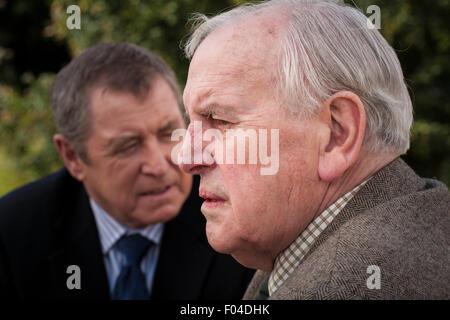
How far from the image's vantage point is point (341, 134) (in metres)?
1.48

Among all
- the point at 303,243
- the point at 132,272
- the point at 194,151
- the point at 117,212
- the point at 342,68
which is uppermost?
the point at 342,68

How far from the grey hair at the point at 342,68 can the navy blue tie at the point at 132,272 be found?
172 centimetres

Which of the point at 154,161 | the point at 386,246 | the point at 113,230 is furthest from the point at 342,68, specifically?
the point at 113,230

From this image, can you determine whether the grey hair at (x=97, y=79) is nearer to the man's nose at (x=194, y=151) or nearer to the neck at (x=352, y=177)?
the man's nose at (x=194, y=151)

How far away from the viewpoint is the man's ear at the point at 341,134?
1.46m

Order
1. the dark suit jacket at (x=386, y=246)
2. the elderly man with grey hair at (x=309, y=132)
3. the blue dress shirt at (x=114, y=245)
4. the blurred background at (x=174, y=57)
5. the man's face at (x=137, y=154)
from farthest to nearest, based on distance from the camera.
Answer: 1. the blurred background at (x=174, y=57)
2. the blue dress shirt at (x=114, y=245)
3. the man's face at (x=137, y=154)
4. the elderly man with grey hair at (x=309, y=132)
5. the dark suit jacket at (x=386, y=246)

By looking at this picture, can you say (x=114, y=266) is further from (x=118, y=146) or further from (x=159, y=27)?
(x=159, y=27)

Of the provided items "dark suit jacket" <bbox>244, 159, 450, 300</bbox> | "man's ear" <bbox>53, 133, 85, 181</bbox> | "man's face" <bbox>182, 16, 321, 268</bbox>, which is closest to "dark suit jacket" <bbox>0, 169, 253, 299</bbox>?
"man's ear" <bbox>53, 133, 85, 181</bbox>

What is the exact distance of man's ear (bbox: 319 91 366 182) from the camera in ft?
4.79

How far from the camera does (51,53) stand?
1032 centimetres

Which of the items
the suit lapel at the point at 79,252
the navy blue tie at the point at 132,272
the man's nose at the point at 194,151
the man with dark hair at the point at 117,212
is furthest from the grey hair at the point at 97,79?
the man's nose at the point at 194,151

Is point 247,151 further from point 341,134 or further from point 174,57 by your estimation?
point 174,57

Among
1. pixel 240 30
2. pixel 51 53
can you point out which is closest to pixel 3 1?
pixel 51 53

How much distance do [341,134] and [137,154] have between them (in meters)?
1.57
